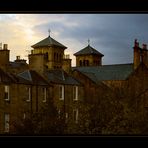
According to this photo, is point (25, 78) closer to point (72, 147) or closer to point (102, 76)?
point (102, 76)

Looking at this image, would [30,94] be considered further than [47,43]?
No

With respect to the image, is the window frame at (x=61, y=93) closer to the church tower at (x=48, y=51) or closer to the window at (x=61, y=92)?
the window at (x=61, y=92)

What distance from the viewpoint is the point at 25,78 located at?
608 inches

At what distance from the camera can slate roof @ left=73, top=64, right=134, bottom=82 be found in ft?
50.3

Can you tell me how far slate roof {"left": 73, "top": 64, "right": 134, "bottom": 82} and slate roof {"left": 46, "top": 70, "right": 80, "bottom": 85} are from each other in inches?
20.0

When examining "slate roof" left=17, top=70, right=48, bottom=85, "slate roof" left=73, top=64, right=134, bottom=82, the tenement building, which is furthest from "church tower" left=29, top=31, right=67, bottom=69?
"slate roof" left=73, top=64, right=134, bottom=82

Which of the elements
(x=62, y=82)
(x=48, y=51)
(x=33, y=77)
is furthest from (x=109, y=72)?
(x=48, y=51)

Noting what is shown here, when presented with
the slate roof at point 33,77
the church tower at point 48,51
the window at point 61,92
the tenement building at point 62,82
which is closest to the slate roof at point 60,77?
the tenement building at point 62,82

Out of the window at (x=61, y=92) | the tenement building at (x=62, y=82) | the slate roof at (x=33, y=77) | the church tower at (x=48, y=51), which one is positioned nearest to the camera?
the tenement building at (x=62, y=82)

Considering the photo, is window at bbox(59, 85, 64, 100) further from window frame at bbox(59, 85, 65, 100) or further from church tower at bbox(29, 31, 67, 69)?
church tower at bbox(29, 31, 67, 69)

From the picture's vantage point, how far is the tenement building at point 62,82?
13678 millimetres

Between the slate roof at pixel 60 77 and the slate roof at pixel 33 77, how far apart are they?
0.32 m
